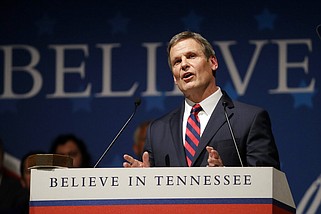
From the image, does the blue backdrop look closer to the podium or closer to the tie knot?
the tie knot

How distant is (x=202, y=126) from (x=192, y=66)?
26 centimetres

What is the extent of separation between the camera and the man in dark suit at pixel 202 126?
3848mm

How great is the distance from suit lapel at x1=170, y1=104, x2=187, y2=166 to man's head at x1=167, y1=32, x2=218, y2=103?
0.32 feet

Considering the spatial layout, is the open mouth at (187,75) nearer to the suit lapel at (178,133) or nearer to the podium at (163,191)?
the suit lapel at (178,133)

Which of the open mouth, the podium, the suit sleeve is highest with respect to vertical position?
the open mouth

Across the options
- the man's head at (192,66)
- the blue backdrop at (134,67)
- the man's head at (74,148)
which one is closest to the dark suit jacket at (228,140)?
the man's head at (192,66)

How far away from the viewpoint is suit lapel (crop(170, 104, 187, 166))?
154 inches

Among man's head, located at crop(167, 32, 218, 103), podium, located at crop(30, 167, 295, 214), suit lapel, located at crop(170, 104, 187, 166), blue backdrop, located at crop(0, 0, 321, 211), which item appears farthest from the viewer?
blue backdrop, located at crop(0, 0, 321, 211)

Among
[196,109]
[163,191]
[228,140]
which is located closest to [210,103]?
[196,109]

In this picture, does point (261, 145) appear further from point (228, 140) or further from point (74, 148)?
point (74, 148)

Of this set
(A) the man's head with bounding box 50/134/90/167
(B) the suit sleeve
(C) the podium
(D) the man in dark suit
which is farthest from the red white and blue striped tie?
(A) the man's head with bounding box 50/134/90/167

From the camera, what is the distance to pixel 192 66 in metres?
4.06

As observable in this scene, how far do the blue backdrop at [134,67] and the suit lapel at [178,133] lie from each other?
81.5 inches

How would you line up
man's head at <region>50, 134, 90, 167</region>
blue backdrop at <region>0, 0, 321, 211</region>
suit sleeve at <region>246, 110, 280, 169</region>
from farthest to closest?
man's head at <region>50, 134, 90, 167</region>
blue backdrop at <region>0, 0, 321, 211</region>
suit sleeve at <region>246, 110, 280, 169</region>
